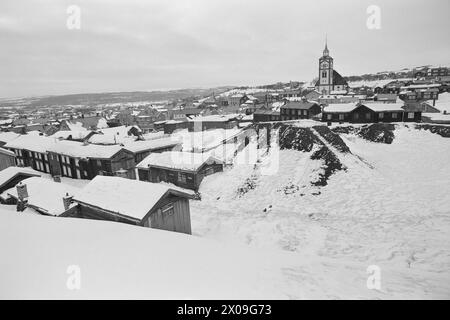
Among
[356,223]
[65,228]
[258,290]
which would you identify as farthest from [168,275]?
[356,223]

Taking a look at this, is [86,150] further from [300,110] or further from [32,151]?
[300,110]

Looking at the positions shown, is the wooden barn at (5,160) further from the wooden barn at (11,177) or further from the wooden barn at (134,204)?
the wooden barn at (134,204)

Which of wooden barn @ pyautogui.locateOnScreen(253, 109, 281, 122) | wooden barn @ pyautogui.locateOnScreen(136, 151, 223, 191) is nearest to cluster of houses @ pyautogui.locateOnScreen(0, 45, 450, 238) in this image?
wooden barn @ pyautogui.locateOnScreen(136, 151, 223, 191)

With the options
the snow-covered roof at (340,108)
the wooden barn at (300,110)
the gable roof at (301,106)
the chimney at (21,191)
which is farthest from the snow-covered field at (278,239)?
the gable roof at (301,106)

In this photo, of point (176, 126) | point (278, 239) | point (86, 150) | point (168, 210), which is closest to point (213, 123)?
point (176, 126)

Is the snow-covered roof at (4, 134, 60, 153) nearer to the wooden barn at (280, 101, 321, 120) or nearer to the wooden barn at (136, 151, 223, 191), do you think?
the wooden barn at (136, 151, 223, 191)

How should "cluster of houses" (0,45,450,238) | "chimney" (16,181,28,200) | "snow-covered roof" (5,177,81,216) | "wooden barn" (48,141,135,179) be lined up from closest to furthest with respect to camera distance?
"cluster of houses" (0,45,450,238) → "snow-covered roof" (5,177,81,216) → "chimney" (16,181,28,200) → "wooden barn" (48,141,135,179)
